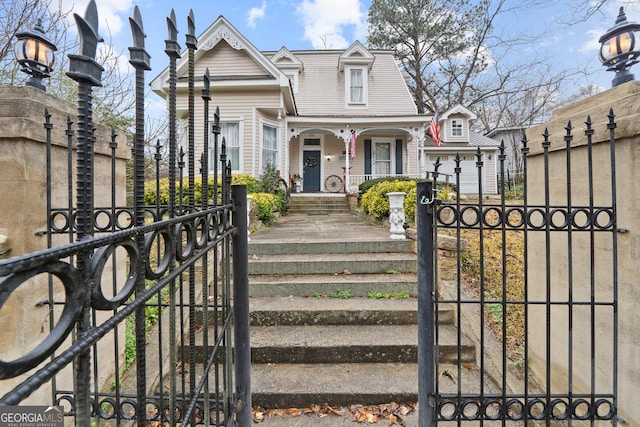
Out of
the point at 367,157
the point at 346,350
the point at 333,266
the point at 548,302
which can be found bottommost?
the point at 346,350

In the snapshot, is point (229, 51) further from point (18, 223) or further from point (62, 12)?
point (18, 223)

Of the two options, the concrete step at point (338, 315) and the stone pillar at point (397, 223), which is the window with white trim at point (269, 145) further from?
the concrete step at point (338, 315)

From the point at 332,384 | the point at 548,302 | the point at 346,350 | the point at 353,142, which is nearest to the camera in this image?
the point at 548,302

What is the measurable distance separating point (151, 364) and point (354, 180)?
37.1ft

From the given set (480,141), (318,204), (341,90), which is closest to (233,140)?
(318,204)

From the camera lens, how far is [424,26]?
703 inches

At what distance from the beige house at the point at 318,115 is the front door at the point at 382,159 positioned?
0.15ft

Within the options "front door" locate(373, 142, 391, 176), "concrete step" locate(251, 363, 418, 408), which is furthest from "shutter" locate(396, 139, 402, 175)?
"concrete step" locate(251, 363, 418, 408)

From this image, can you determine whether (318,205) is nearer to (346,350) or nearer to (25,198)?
(346,350)

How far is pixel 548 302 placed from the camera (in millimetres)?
1876

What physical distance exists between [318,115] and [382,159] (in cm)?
357

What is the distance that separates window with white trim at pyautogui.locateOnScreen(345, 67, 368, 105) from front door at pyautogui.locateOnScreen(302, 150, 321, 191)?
2923 millimetres

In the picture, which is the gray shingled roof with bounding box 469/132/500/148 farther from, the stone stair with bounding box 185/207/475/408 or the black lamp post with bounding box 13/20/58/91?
the black lamp post with bounding box 13/20/58/91

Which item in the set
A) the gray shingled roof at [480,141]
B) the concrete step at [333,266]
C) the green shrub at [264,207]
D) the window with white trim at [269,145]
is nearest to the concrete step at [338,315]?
the concrete step at [333,266]
